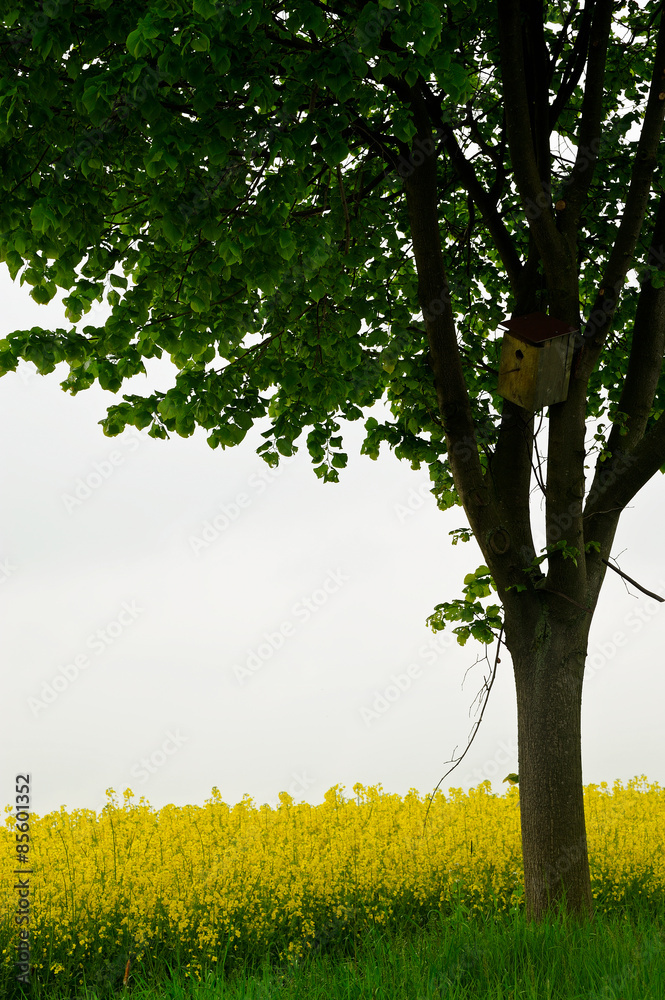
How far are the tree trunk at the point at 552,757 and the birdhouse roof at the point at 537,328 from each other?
1.85 m

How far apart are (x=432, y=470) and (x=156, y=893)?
4.44 metres

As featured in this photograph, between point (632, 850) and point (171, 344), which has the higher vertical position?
point (171, 344)

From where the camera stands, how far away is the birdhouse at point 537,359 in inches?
217

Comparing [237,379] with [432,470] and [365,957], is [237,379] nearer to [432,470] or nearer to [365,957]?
[432,470]

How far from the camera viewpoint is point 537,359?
5477 millimetres

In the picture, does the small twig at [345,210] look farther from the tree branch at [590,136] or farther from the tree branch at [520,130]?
the tree branch at [590,136]

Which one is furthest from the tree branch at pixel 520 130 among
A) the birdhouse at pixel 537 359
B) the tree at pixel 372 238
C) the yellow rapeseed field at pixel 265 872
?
the yellow rapeseed field at pixel 265 872

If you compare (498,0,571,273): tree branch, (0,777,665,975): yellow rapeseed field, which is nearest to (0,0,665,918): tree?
(498,0,571,273): tree branch

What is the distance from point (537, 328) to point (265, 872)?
4966 mm

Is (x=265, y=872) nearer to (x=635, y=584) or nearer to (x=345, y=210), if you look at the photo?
(x=635, y=584)

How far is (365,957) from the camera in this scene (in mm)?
5879

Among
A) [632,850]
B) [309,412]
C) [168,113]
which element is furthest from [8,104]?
[632,850]

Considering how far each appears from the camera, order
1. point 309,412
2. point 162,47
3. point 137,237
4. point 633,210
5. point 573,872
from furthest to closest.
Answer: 1. point 309,412
2. point 137,237
3. point 633,210
4. point 573,872
5. point 162,47

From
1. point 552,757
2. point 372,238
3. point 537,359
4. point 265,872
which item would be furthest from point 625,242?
point 265,872
